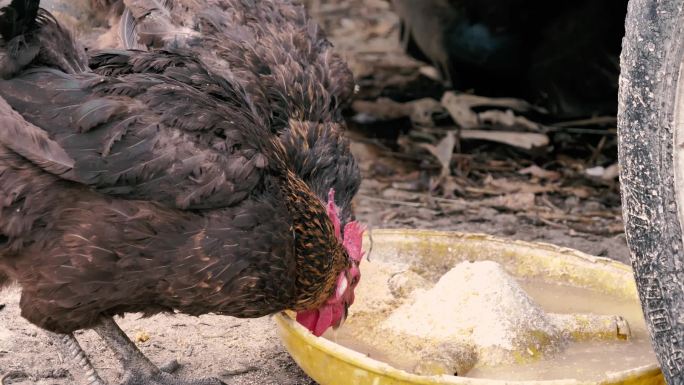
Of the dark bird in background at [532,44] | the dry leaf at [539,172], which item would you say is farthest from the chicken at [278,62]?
the dry leaf at [539,172]

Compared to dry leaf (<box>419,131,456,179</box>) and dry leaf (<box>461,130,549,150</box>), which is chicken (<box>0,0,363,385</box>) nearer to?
dry leaf (<box>419,131,456,179</box>)

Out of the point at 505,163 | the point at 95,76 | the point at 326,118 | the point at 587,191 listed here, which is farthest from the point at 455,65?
the point at 95,76

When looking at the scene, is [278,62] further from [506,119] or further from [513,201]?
[506,119]

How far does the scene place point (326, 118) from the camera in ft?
11.8

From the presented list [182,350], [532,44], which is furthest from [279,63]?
[532,44]

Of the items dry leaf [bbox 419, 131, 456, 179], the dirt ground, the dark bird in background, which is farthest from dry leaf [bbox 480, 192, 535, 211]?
the dark bird in background

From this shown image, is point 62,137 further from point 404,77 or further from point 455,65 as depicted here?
point 404,77

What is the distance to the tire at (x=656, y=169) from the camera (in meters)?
2.34

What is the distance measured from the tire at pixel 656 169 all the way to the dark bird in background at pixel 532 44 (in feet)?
8.40

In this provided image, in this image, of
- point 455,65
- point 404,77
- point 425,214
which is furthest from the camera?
point 404,77

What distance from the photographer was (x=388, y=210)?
5113 mm

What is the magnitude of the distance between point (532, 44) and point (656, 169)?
2.82 meters

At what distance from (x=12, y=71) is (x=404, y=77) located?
12.8ft

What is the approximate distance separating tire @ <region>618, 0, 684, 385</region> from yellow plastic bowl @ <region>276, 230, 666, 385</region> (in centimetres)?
34
